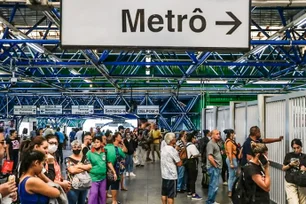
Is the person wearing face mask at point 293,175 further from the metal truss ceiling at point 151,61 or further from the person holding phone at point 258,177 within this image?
the metal truss ceiling at point 151,61

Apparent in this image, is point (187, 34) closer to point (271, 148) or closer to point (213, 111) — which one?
point (271, 148)

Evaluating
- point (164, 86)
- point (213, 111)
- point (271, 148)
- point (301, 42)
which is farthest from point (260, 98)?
point (164, 86)

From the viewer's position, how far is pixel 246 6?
266cm

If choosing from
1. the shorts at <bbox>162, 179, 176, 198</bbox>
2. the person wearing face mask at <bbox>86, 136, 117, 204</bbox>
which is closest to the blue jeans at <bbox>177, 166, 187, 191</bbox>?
the shorts at <bbox>162, 179, 176, 198</bbox>

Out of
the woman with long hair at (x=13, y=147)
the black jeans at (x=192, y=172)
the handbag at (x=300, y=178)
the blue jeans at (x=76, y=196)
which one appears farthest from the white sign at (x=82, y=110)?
the handbag at (x=300, y=178)

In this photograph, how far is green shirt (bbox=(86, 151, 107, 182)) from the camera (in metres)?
7.00

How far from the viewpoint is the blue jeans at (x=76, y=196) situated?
6206mm

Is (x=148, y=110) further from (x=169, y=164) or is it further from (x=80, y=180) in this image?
(x=80, y=180)

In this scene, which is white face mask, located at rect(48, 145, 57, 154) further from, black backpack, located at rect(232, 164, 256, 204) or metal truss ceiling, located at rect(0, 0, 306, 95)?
black backpack, located at rect(232, 164, 256, 204)

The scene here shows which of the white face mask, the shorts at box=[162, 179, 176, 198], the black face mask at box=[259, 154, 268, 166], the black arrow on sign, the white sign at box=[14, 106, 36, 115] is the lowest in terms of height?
the shorts at box=[162, 179, 176, 198]

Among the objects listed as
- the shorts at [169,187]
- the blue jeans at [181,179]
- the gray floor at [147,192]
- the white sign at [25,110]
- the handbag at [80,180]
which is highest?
the white sign at [25,110]

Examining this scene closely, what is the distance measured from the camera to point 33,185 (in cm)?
366

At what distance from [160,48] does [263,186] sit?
109 inches

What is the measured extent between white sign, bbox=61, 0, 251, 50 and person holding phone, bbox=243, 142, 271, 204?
8.22ft
